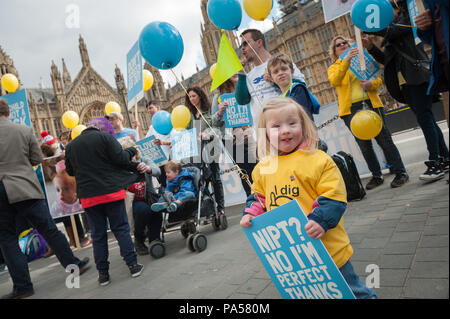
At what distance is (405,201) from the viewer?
2.63 meters

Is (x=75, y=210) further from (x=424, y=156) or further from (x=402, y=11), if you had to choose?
(x=424, y=156)

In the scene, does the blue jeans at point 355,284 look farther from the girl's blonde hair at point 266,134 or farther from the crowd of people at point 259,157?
the girl's blonde hair at point 266,134

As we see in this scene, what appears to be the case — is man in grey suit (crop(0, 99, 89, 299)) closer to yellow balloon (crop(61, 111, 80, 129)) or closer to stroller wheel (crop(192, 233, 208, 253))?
stroller wheel (crop(192, 233, 208, 253))

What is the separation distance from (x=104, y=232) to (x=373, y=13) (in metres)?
3.19

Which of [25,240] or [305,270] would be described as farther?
[25,240]

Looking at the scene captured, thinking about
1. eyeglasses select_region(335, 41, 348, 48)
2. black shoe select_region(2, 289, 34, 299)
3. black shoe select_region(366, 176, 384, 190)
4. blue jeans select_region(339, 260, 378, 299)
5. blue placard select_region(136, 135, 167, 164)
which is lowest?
black shoe select_region(366, 176, 384, 190)

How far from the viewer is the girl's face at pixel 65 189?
509 cm

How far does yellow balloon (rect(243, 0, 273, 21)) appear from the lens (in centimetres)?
311

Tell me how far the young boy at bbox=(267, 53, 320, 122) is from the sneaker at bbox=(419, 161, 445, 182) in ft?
5.16

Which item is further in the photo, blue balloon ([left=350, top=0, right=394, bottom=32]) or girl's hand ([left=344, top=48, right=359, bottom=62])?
girl's hand ([left=344, top=48, right=359, bottom=62])

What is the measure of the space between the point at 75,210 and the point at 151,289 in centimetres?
344

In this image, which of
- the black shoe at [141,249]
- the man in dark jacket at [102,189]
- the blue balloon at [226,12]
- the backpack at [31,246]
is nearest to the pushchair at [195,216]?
the black shoe at [141,249]

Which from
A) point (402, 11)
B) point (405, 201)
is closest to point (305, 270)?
point (405, 201)

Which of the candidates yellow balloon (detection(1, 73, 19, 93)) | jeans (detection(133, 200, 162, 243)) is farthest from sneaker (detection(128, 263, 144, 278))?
yellow balloon (detection(1, 73, 19, 93))
